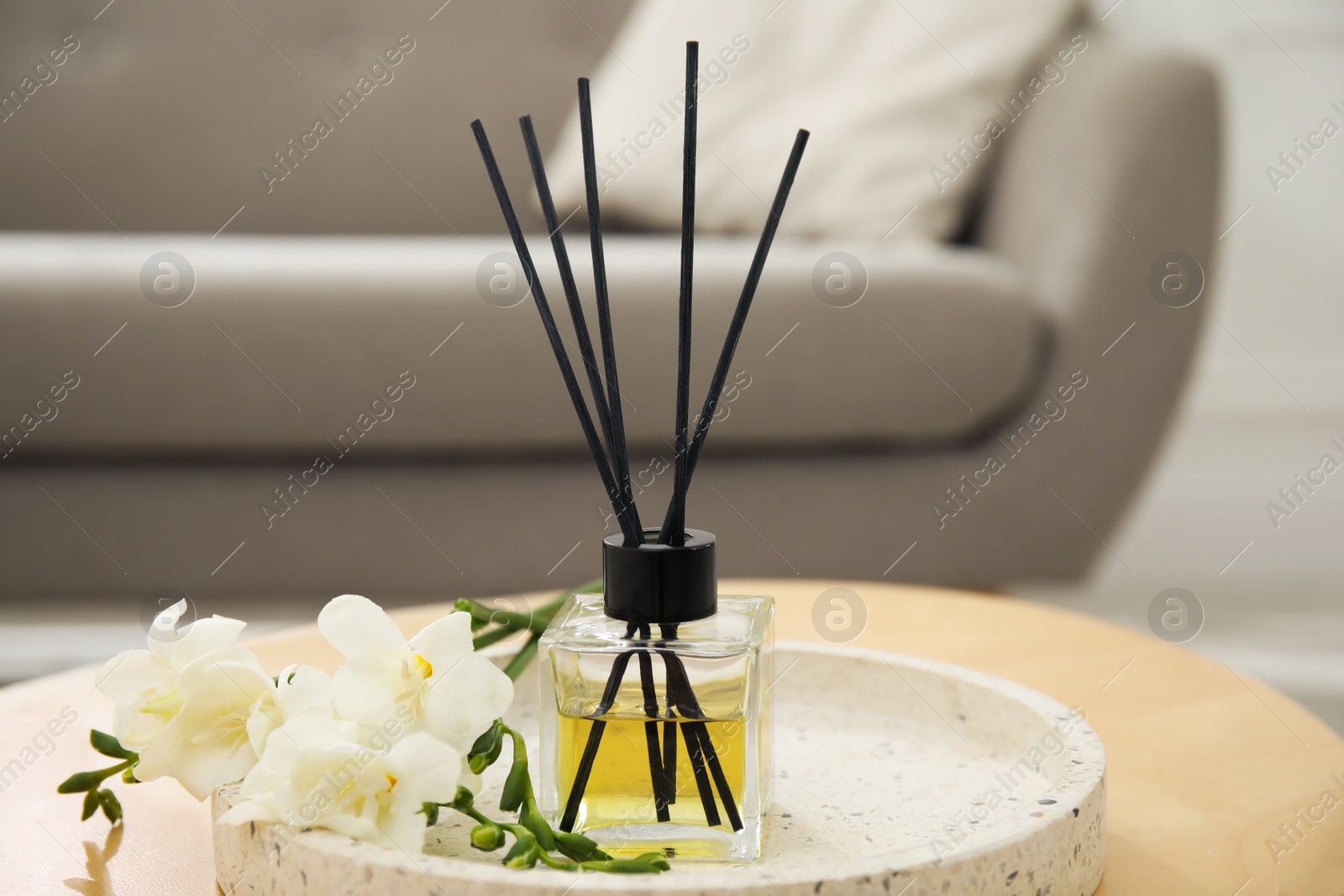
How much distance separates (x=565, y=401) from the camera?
1.55 metres

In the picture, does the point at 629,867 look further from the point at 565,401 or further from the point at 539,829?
the point at 565,401

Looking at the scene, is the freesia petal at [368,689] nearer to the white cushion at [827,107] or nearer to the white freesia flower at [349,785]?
the white freesia flower at [349,785]

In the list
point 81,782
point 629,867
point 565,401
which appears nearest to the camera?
point 629,867

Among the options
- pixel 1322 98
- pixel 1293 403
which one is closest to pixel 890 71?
pixel 1322 98

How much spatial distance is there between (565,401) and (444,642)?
107cm

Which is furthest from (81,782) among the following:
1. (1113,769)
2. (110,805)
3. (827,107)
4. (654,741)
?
(827,107)

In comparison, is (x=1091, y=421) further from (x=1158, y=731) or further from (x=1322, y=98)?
(x=1322, y=98)

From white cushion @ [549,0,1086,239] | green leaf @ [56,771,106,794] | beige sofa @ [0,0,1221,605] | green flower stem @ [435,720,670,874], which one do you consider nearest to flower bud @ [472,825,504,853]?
green flower stem @ [435,720,670,874]

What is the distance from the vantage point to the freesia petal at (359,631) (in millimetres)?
478

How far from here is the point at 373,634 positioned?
0.48m

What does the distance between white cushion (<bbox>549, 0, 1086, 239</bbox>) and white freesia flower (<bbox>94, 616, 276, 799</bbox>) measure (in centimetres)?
146

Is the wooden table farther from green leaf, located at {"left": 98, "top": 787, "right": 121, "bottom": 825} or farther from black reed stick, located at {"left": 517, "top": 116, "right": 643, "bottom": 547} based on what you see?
black reed stick, located at {"left": 517, "top": 116, "right": 643, "bottom": 547}

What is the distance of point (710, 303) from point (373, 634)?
1113 millimetres

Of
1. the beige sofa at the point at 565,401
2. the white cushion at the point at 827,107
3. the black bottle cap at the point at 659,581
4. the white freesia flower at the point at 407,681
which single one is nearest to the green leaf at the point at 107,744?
the white freesia flower at the point at 407,681
